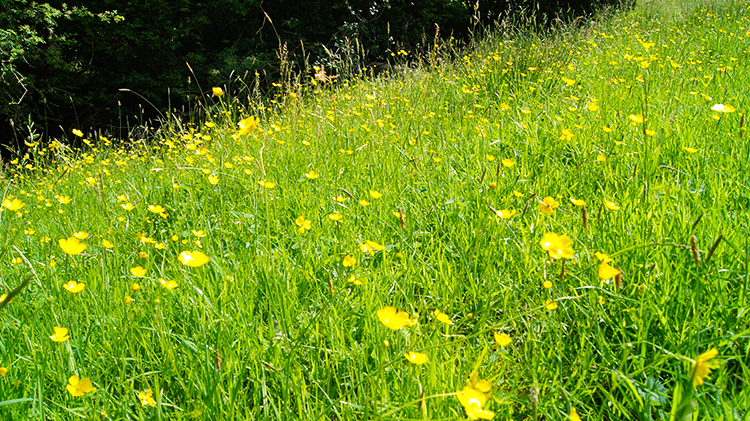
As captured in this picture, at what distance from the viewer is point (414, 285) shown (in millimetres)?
1327

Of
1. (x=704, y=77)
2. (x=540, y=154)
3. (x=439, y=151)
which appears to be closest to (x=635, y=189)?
(x=540, y=154)

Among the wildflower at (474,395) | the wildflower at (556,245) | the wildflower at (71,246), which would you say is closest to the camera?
the wildflower at (474,395)

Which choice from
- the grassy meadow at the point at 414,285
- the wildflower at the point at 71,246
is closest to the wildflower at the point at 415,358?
the grassy meadow at the point at 414,285

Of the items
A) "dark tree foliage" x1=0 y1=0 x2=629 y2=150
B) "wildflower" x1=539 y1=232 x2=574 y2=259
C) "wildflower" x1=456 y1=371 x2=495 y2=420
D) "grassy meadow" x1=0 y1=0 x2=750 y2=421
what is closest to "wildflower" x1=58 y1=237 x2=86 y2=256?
"grassy meadow" x1=0 y1=0 x2=750 y2=421

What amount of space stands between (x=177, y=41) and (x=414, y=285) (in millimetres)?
9612

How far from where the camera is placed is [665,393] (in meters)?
0.90

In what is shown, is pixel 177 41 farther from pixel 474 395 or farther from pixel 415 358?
pixel 474 395

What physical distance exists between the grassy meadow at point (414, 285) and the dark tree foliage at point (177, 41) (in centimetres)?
692

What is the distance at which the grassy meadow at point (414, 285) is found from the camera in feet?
3.03

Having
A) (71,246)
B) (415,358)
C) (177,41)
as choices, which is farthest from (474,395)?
(177,41)

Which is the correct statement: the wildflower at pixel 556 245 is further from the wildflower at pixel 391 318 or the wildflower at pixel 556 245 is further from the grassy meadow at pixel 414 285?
the wildflower at pixel 391 318

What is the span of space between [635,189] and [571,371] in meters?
0.91

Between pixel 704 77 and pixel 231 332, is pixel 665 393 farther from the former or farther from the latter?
pixel 704 77

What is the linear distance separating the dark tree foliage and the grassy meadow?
22.7 feet
